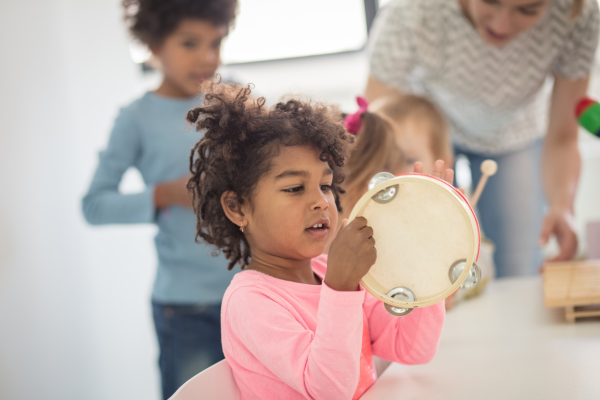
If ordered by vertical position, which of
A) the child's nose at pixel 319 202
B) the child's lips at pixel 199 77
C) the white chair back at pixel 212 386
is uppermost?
the child's lips at pixel 199 77

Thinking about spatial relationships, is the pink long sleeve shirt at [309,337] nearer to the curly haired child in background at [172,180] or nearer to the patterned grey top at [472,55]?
the curly haired child in background at [172,180]

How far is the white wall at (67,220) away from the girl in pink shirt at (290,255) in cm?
61

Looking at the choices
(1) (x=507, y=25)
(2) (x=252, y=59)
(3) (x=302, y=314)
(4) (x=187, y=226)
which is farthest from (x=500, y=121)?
(2) (x=252, y=59)

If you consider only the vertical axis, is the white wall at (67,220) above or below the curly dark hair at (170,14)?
below

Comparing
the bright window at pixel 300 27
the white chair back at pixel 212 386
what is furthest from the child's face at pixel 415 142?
the bright window at pixel 300 27

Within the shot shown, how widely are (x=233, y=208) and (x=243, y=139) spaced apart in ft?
0.33

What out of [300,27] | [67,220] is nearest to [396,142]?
[67,220]

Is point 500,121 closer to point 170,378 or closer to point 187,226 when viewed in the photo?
point 187,226

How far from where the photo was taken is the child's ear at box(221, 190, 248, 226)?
77 centimetres

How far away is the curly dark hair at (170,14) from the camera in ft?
4.23

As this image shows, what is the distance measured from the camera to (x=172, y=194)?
3.72 ft

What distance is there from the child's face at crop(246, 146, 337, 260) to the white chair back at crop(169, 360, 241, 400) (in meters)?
0.18

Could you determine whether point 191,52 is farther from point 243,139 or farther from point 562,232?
point 562,232

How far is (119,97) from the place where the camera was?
1974 mm
